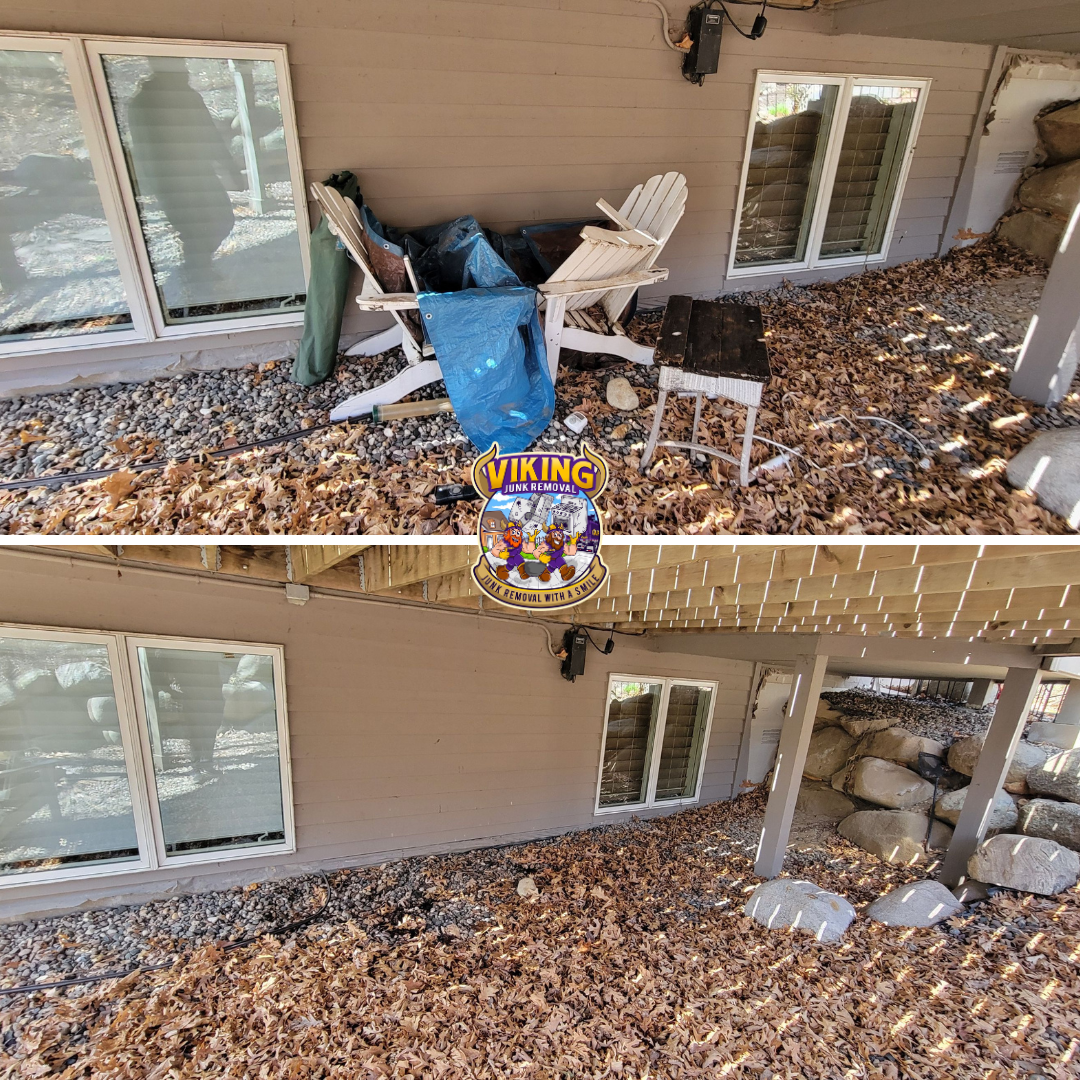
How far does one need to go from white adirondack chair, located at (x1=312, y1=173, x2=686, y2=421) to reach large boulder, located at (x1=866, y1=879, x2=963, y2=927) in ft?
11.5

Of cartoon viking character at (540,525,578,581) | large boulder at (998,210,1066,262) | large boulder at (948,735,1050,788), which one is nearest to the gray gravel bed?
cartoon viking character at (540,525,578,581)

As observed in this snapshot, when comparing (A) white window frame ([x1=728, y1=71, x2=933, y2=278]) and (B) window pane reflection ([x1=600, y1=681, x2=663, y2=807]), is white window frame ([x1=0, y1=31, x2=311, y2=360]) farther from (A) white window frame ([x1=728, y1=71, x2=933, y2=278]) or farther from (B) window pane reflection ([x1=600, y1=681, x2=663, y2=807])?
(B) window pane reflection ([x1=600, y1=681, x2=663, y2=807])

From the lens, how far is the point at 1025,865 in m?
3.99

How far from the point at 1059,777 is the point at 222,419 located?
261 inches

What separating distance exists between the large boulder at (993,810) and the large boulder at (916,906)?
823 mm

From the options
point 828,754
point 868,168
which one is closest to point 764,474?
point 868,168

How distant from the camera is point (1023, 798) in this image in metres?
5.30

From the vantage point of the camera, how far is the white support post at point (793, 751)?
162 inches

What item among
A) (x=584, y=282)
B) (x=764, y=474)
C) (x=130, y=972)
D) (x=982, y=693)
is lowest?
(x=982, y=693)

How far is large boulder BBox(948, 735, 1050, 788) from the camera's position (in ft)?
17.9

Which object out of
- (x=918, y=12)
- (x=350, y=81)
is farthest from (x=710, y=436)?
(x=918, y=12)

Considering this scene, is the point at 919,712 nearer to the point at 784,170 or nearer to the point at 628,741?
the point at 628,741

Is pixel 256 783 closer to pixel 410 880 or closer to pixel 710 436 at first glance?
pixel 410 880

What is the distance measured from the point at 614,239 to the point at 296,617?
2.68 metres
